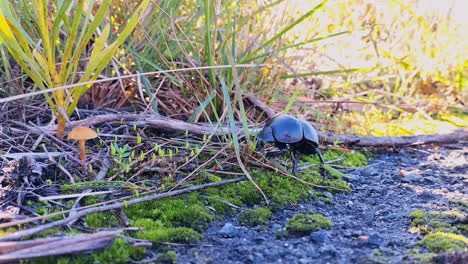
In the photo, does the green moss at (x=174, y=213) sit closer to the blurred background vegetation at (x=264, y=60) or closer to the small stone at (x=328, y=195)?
the blurred background vegetation at (x=264, y=60)

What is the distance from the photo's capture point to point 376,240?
191cm

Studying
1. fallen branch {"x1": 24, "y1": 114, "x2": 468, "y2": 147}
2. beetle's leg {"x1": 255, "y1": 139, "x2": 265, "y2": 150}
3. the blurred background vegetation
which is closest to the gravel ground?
fallen branch {"x1": 24, "y1": 114, "x2": 468, "y2": 147}

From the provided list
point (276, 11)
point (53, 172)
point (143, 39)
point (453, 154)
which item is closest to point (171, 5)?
point (143, 39)

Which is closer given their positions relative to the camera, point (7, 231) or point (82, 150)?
point (7, 231)

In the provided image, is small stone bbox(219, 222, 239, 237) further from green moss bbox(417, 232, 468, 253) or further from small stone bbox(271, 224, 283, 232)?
green moss bbox(417, 232, 468, 253)

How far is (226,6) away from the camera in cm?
318

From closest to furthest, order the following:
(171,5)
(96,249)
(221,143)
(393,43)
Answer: (96,249)
(221,143)
(171,5)
(393,43)

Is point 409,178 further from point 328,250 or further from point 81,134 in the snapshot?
point 81,134

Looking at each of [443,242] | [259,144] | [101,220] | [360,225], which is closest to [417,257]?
[443,242]

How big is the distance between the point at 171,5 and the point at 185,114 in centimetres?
77

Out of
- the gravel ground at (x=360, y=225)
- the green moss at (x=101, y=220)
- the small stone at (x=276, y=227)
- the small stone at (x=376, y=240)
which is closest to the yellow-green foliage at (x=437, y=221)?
the gravel ground at (x=360, y=225)

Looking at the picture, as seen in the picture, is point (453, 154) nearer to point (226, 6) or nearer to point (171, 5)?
point (226, 6)

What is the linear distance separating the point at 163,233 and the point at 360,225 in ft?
3.09

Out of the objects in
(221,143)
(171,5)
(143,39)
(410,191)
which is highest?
(171,5)
